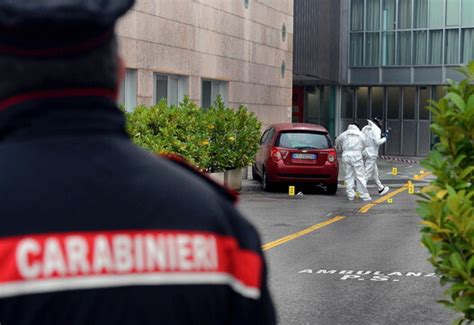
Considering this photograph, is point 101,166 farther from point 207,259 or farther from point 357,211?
point 357,211

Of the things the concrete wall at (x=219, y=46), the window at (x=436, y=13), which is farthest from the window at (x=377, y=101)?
the concrete wall at (x=219, y=46)

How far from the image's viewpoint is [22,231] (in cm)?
177

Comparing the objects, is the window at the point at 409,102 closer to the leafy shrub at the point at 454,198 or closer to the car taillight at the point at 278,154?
the car taillight at the point at 278,154

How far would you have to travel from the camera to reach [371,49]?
49062mm

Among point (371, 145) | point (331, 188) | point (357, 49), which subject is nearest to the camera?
point (371, 145)

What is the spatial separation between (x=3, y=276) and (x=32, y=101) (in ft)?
1.07

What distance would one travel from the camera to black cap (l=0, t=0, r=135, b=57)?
5.75ft

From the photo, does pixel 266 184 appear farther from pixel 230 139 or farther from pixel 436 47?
pixel 436 47

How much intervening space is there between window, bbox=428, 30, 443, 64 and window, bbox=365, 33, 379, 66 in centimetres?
293

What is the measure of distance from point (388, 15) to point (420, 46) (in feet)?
7.84

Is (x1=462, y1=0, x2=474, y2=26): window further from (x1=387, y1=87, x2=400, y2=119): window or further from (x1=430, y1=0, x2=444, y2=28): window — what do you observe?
(x1=387, y1=87, x2=400, y2=119): window

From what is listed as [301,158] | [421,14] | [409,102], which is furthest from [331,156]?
[421,14]

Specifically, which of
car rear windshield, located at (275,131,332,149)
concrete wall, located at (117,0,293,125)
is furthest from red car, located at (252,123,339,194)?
concrete wall, located at (117,0,293,125)

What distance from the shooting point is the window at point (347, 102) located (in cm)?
4960
